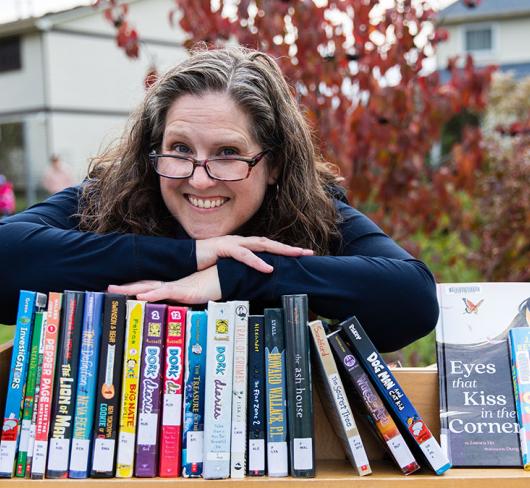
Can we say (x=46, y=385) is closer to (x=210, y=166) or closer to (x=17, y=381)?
(x=17, y=381)

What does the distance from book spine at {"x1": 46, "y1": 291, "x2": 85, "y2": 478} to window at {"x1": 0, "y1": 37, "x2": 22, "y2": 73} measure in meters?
18.1

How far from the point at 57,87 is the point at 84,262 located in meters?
17.1

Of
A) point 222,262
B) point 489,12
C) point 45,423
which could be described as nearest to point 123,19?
point 222,262

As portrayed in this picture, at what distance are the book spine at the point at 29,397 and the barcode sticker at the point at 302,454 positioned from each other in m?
0.55

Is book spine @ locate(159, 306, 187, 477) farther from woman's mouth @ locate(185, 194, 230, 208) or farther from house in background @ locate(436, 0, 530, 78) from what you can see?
house in background @ locate(436, 0, 530, 78)

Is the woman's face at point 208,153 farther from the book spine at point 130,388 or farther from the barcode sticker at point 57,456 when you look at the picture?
the barcode sticker at point 57,456

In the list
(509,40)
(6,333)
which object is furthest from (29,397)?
(509,40)

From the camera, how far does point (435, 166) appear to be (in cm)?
528

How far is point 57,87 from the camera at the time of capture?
18.3 meters

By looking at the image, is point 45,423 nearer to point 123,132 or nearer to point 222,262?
point 222,262

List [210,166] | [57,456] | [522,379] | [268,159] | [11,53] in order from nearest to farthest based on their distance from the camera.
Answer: [57,456] < [522,379] < [210,166] < [268,159] < [11,53]

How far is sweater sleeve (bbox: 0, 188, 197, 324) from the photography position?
6.73ft

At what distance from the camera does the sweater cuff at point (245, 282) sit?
1.99 m

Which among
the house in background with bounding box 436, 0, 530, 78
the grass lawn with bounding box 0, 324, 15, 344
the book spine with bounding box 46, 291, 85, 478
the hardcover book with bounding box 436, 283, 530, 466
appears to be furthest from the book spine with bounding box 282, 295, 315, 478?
the house in background with bounding box 436, 0, 530, 78
